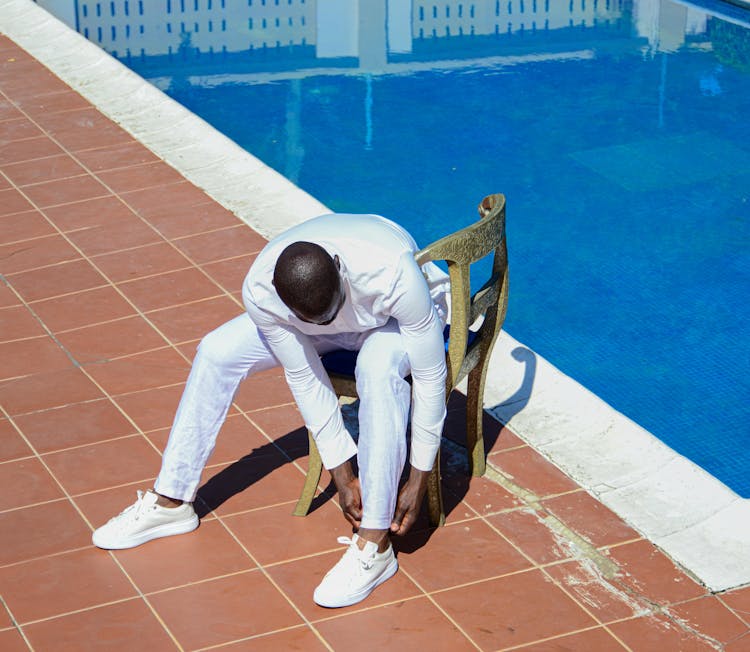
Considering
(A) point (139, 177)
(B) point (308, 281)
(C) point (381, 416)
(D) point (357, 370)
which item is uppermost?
(B) point (308, 281)

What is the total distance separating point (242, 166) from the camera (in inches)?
261

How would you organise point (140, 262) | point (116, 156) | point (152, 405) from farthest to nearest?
1. point (116, 156)
2. point (140, 262)
3. point (152, 405)

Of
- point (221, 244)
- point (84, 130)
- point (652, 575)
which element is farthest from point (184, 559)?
point (84, 130)

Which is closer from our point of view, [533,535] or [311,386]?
[311,386]

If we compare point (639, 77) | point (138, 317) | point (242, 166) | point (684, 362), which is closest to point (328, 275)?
point (138, 317)

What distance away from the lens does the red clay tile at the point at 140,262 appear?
218 inches

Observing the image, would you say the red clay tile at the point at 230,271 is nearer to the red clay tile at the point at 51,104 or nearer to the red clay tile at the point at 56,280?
the red clay tile at the point at 56,280

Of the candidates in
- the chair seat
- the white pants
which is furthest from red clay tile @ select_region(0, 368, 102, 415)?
the chair seat

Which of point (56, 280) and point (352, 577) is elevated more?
point (56, 280)

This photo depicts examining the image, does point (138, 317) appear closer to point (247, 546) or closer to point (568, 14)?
point (247, 546)

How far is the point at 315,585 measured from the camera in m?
3.65

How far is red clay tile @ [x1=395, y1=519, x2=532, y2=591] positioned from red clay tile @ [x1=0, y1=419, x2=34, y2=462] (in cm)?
131

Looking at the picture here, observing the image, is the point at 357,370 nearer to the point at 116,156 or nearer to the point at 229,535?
the point at 229,535

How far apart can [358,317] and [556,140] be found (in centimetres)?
490
